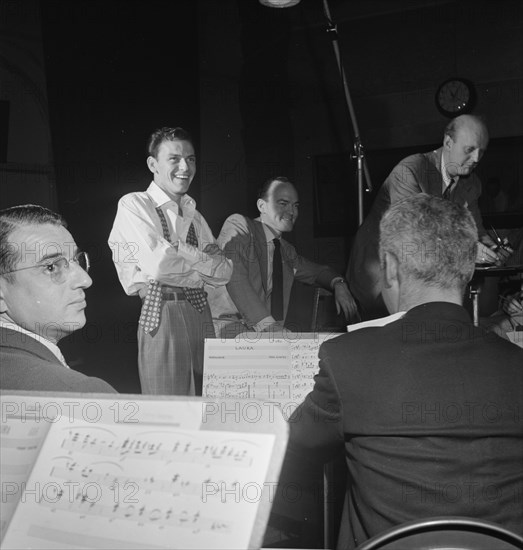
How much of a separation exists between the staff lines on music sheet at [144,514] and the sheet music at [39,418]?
7 centimetres

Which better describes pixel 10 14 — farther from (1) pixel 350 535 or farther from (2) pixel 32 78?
(1) pixel 350 535

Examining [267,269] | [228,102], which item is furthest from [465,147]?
[228,102]

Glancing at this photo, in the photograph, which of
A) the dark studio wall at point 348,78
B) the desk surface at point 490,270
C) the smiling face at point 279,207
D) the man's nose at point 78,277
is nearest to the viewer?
the man's nose at point 78,277

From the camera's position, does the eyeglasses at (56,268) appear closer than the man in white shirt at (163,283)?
Yes

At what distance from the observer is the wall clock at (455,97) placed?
4.03 meters

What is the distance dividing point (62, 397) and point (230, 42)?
365cm

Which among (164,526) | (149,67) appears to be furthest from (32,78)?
(164,526)

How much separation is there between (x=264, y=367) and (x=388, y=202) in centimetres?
172

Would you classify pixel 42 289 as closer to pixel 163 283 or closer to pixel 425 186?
pixel 163 283

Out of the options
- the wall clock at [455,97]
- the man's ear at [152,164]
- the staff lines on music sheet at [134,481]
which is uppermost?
the wall clock at [455,97]

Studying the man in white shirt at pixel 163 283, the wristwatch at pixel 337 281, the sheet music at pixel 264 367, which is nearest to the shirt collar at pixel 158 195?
the man in white shirt at pixel 163 283

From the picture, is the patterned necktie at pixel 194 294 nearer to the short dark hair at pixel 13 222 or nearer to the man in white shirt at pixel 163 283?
the man in white shirt at pixel 163 283

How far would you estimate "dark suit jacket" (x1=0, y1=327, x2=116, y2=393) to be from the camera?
110 centimetres

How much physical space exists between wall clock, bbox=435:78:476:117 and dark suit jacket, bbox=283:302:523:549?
2.91 metres
